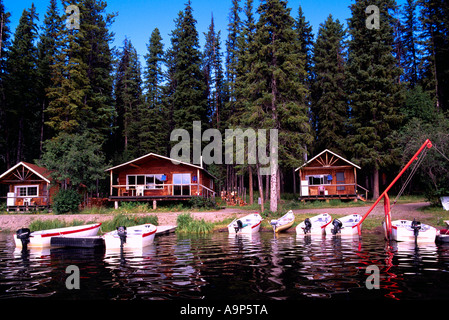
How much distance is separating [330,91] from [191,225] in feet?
86.2

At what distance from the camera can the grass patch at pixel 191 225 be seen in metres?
20.6

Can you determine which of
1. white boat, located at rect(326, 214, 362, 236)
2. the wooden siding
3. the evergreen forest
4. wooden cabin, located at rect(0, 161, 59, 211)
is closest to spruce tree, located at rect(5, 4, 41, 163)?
the evergreen forest

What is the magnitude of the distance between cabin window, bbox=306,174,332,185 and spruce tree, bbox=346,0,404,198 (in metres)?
3.91

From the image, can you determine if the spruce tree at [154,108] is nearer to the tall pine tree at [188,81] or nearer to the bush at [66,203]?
the tall pine tree at [188,81]

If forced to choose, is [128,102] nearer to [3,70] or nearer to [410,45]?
[3,70]

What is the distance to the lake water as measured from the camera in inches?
280

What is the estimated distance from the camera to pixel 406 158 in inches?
1000

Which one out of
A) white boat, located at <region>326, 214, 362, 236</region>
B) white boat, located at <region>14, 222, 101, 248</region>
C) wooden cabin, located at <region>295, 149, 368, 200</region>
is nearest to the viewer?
white boat, located at <region>14, 222, 101, 248</region>

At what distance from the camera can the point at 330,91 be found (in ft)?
129

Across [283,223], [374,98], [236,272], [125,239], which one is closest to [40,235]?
[125,239]

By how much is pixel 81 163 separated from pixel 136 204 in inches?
232

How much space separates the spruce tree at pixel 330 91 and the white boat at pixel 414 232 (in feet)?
77.1

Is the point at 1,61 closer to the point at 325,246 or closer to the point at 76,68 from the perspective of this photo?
the point at 76,68

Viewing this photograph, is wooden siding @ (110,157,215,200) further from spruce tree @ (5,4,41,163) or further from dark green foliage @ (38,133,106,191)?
spruce tree @ (5,4,41,163)
